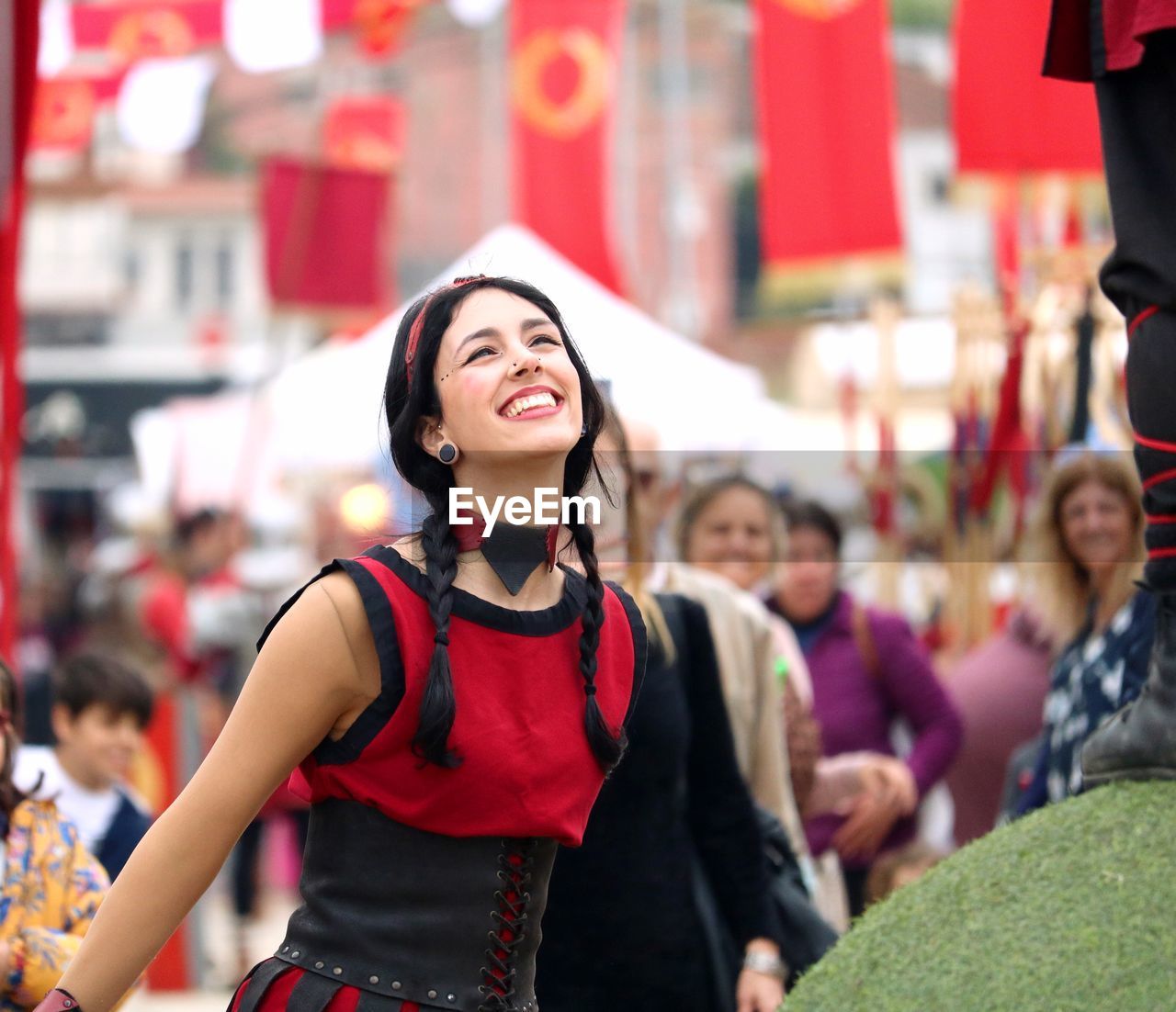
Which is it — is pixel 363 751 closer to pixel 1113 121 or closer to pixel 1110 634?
pixel 1113 121

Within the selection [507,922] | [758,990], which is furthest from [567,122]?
[507,922]

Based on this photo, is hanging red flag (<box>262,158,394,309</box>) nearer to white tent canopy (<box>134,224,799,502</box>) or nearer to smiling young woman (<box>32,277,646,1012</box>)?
white tent canopy (<box>134,224,799,502</box>)

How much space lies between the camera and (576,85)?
10.8m

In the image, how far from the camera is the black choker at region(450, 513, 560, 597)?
2398mm

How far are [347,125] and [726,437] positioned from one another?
1224 centimetres

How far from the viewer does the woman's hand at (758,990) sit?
125 inches

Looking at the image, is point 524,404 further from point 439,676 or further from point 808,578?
point 808,578

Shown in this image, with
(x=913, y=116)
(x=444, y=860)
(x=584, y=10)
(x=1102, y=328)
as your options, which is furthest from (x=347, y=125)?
(x=913, y=116)

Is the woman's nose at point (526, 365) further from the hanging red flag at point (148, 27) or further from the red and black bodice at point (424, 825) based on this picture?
the hanging red flag at point (148, 27)

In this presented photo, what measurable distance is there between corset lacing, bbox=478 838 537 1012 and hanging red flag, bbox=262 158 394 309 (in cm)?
1047

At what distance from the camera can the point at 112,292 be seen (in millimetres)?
52656

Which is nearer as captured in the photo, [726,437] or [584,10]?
[726,437]

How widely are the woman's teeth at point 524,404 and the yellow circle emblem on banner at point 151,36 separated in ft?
40.2

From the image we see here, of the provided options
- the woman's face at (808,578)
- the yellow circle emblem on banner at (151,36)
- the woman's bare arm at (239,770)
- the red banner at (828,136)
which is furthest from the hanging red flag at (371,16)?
the woman's bare arm at (239,770)
